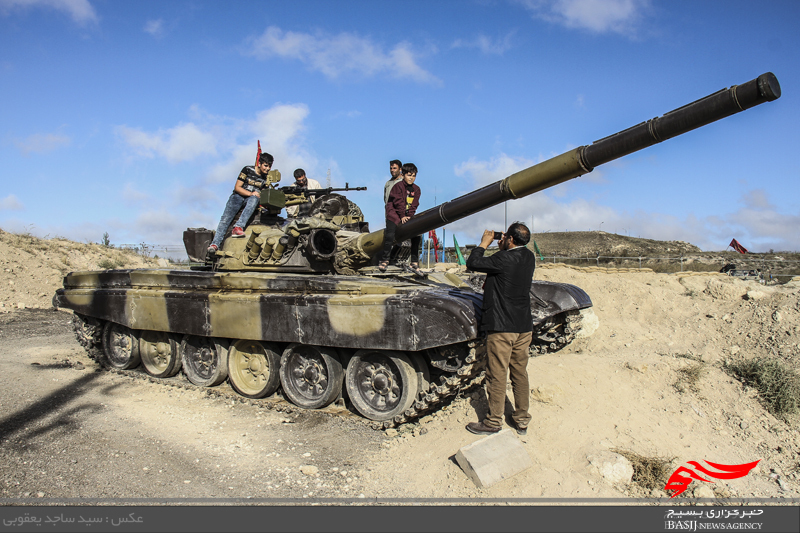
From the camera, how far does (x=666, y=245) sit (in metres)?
45.5

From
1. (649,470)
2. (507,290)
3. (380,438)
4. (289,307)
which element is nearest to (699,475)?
(649,470)

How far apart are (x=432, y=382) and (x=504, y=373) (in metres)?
1.08

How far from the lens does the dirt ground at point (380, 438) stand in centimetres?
440

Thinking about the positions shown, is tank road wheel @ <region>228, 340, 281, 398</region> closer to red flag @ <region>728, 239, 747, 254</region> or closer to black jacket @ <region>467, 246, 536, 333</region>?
black jacket @ <region>467, 246, 536, 333</region>

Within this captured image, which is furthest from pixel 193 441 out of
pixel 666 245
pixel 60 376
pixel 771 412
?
pixel 666 245

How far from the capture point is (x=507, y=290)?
16.6 feet

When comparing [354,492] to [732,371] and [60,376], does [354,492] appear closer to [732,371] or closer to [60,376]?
[732,371]

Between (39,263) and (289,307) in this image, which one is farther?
(39,263)

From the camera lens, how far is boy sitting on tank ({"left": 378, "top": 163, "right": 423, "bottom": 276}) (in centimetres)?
645

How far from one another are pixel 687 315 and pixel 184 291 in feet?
34.2

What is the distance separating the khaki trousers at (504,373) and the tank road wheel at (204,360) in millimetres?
4236

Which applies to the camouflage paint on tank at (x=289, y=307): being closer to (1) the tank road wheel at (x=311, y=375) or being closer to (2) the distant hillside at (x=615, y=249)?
(1) the tank road wheel at (x=311, y=375)

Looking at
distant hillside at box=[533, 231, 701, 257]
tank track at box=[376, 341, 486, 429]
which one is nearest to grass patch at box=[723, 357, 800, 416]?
tank track at box=[376, 341, 486, 429]

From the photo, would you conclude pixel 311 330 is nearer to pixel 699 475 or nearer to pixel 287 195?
pixel 287 195
